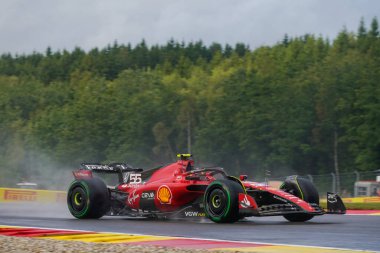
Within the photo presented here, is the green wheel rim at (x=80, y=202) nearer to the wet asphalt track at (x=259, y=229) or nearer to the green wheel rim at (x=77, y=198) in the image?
the green wheel rim at (x=77, y=198)

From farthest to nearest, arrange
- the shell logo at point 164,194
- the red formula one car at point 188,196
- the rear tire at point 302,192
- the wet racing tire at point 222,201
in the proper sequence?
the shell logo at point 164,194
the rear tire at point 302,192
the red formula one car at point 188,196
the wet racing tire at point 222,201

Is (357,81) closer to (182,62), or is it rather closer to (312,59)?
(312,59)

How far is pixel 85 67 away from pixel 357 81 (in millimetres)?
99932

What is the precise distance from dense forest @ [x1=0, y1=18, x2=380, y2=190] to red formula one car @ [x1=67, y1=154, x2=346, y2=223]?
52016mm

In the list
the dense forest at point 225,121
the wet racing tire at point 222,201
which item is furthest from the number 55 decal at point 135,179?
the dense forest at point 225,121

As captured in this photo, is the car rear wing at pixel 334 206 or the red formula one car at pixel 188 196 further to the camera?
the car rear wing at pixel 334 206

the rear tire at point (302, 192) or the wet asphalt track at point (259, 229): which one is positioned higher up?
the rear tire at point (302, 192)

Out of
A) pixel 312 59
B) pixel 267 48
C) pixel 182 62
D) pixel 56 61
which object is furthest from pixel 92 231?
pixel 56 61

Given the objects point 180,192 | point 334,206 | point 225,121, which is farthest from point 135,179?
point 225,121

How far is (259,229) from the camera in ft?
44.9

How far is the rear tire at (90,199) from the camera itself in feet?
54.7

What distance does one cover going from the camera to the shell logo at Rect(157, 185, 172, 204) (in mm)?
15820

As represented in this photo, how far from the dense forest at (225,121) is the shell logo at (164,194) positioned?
5271 centimetres

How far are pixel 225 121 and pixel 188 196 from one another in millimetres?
67184
